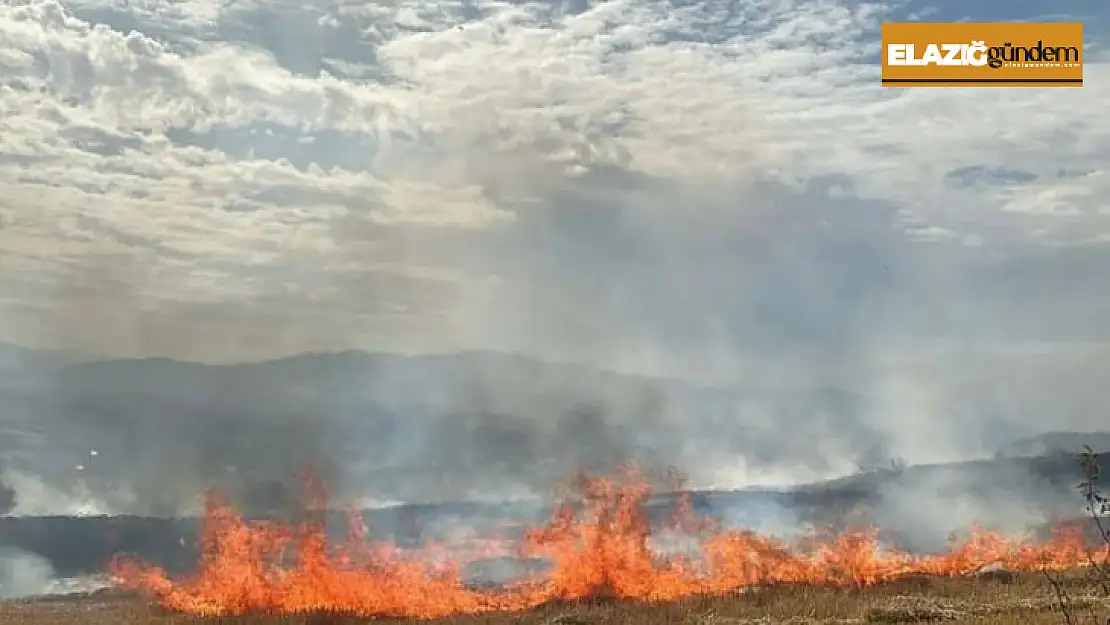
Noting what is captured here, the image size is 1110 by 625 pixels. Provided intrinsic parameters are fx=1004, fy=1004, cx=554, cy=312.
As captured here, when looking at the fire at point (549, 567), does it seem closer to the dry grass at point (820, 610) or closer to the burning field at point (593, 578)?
the burning field at point (593, 578)

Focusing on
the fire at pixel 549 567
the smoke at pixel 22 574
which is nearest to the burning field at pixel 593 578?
the fire at pixel 549 567

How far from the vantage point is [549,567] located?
35.7 metres

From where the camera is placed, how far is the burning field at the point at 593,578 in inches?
1027

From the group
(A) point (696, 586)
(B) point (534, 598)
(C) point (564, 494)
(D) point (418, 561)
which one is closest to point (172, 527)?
(D) point (418, 561)

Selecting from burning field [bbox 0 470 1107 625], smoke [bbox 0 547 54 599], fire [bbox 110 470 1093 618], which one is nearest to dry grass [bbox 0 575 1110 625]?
burning field [bbox 0 470 1107 625]

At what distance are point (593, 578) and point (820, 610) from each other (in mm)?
8051

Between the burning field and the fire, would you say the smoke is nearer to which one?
the burning field

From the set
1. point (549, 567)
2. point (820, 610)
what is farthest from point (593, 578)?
point (820, 610)

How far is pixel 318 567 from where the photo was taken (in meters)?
32.7

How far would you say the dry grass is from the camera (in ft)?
76.4

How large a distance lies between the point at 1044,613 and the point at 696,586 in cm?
1131

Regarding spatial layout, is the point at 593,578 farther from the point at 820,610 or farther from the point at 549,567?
the point at 820,610

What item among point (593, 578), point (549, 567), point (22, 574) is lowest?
point (22, 574)

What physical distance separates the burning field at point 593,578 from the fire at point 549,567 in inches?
2.7
